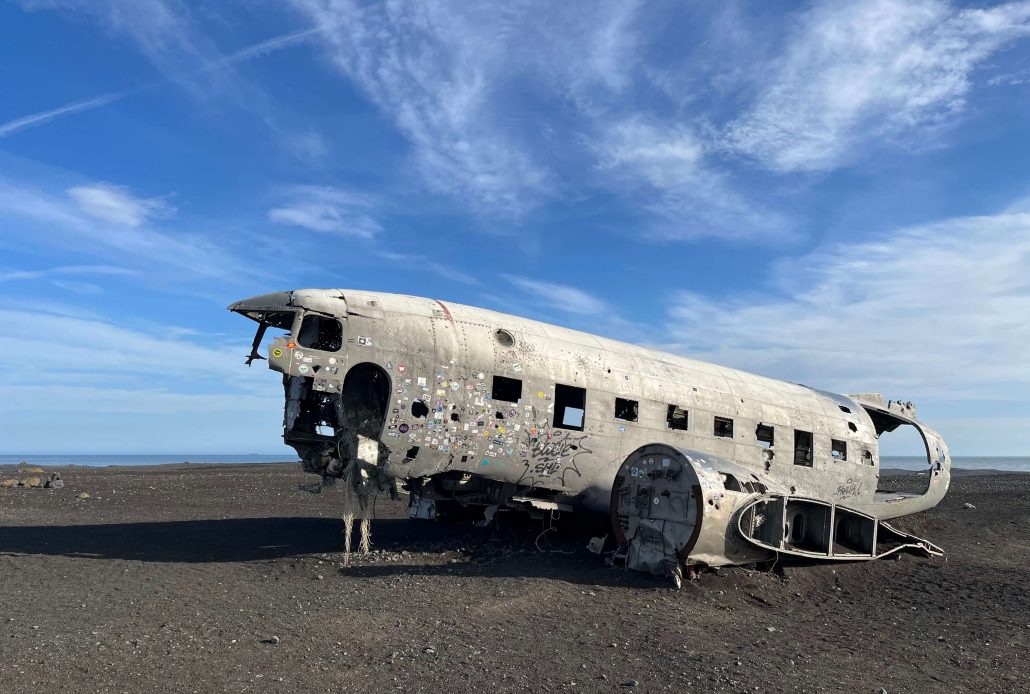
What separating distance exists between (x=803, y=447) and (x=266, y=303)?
46.0 ft

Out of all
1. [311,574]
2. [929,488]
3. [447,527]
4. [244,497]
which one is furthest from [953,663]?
[244,497]

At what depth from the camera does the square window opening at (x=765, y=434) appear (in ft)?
56.8

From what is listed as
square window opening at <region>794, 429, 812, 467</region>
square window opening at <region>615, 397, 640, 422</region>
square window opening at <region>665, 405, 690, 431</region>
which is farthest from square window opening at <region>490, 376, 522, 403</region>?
square window opening at <region>794, 429, 812, 467</region>

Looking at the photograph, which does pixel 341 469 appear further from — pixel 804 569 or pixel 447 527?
pixel 804 569

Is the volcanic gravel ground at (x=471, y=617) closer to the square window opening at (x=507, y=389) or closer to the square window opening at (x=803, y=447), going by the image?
the square window opening at (x=507, y=389)

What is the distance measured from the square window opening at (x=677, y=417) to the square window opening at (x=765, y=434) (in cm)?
234

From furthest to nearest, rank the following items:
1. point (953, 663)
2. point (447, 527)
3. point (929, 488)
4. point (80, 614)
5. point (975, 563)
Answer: point (929, 488)
point (447, 527)
point (975, 563)
point (80, 614)
point (953, 663)

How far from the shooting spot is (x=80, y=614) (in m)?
9.65

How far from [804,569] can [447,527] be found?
8.64m

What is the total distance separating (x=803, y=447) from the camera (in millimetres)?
18109

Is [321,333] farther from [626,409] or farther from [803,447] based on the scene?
[803,447]

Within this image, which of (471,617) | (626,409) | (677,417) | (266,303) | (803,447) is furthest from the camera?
(803,447)

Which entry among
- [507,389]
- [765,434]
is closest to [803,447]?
[765,434]

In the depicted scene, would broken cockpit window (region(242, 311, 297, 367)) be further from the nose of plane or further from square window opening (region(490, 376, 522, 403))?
square window opening (region(490, 376, 522, 403))
